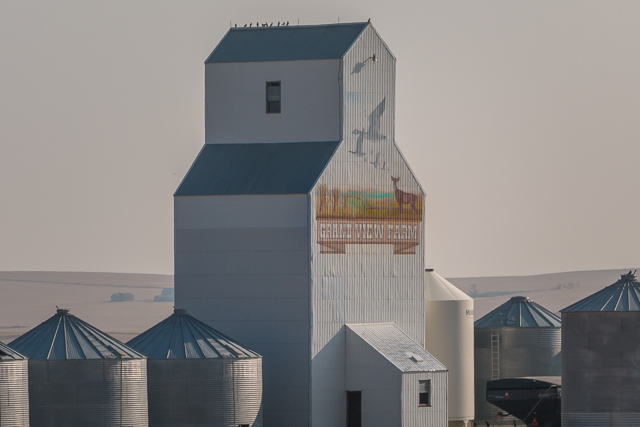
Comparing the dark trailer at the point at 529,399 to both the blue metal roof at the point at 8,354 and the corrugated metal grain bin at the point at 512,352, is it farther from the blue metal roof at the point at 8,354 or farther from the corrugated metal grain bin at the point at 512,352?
the blue metal roof at the point at 8,354

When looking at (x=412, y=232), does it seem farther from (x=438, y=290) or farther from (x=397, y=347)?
(x=397, y=347)

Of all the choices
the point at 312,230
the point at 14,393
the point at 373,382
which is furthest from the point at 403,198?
the point at 14,393

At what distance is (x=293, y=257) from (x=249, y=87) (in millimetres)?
10071

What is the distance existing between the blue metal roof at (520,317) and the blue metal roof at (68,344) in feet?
99.3

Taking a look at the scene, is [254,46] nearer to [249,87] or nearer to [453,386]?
[249,87]

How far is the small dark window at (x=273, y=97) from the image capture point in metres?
76.4

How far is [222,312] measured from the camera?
7394cm

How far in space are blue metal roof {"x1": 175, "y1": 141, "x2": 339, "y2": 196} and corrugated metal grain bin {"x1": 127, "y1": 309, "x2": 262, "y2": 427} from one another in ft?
30.9

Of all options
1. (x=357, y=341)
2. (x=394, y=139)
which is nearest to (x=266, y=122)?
(x=394, y=139)

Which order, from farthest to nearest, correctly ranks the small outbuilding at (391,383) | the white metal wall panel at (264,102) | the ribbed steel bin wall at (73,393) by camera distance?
the white metal wall panel at (264,102), the small outbuilding at (391,383), the ribbed steel bin wall at (73,393)

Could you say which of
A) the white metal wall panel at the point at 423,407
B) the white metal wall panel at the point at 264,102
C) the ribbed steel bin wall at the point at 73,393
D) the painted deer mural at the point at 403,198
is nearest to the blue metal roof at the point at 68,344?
the ribbed steel bin wall at the point at 73,393

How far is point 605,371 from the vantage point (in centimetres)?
7219

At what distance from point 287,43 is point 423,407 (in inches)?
821

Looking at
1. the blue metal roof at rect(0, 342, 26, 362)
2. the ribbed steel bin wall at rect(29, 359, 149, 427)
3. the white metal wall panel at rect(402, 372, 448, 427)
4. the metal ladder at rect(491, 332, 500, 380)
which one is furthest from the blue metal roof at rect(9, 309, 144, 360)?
the metal ladder at rect(491, 332, 500, 380)
